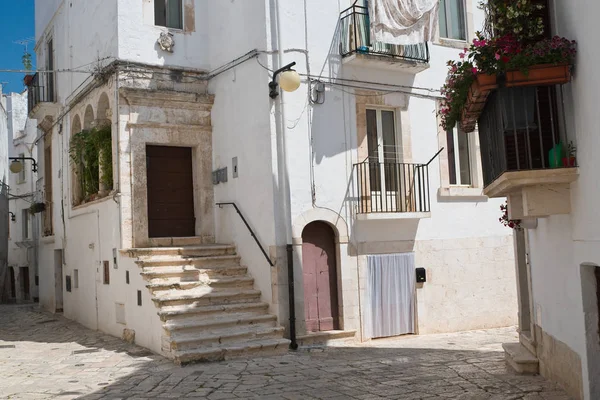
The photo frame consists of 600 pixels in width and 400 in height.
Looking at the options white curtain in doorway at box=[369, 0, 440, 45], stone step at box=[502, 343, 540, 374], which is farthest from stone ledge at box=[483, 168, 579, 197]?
white curtain in doorway at box=[369, 0, 440, 45]

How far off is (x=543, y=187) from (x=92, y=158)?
33.5ft

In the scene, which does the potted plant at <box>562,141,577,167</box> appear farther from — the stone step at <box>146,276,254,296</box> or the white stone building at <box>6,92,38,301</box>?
the white stone building at <box>6,92,38,301</box>

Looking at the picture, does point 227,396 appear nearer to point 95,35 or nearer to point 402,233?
point 402,233

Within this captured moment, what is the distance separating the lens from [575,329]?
6.51 meters

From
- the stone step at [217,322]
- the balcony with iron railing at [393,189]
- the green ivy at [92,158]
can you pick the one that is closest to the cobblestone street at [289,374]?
the stone step at [217,322]

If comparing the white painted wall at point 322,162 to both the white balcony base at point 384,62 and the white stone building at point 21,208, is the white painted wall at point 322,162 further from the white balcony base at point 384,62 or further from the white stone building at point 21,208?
the white stone building at point 21,208

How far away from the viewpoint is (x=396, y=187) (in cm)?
1226

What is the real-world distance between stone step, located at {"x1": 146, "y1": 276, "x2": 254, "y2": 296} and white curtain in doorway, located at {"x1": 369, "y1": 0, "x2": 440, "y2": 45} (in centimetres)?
479

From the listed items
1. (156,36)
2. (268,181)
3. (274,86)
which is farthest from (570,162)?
(156,36)

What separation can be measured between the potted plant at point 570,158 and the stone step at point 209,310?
6.14m

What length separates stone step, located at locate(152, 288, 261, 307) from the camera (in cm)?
1038

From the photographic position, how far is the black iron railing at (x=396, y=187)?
1201cm

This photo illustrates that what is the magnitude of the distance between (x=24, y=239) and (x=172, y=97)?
18.6 m

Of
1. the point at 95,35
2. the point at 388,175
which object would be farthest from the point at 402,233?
the point at 95,35
